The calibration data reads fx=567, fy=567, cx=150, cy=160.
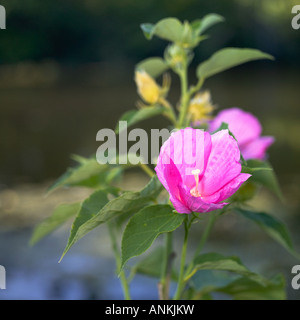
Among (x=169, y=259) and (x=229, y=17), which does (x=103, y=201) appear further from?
(x=229, y=17)

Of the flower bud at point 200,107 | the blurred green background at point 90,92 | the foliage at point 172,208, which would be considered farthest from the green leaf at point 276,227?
the blurred green background at point 90,92

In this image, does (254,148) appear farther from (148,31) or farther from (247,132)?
(148,31)

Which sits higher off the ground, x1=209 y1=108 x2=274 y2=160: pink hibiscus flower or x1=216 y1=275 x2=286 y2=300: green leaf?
x1=209 y1=108 x2=274 y2=160: pink hibiscus flower

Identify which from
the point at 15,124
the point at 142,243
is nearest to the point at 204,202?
the point at 142,243

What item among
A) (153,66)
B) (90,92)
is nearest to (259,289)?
(153,66)

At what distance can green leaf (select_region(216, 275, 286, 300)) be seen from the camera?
558mm

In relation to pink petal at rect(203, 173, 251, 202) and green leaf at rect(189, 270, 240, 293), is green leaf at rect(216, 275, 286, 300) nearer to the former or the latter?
green leaf at rect(189, 270, 240, 293)

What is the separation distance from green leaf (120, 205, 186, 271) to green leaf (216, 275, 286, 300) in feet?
0.56

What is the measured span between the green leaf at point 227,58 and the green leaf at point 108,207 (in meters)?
0.14

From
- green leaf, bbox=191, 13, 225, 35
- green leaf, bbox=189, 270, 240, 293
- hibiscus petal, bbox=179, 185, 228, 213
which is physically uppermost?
green leaf, bbox=191, 13, 225, 35

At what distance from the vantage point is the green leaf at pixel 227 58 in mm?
521

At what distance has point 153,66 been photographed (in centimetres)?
61

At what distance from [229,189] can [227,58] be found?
18cm

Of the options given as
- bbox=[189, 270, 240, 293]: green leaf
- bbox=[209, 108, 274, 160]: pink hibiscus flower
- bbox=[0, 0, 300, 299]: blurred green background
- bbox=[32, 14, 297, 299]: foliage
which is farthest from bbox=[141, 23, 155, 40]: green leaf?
bbox=[0, 0, 300, 299]: blurred green background
